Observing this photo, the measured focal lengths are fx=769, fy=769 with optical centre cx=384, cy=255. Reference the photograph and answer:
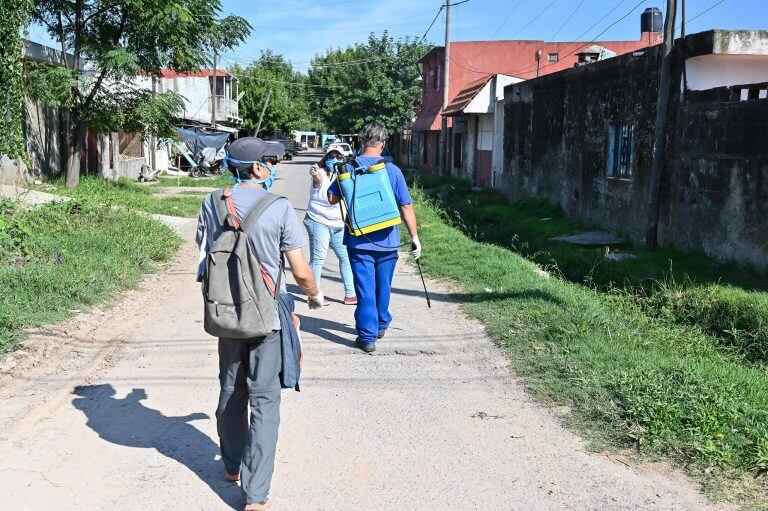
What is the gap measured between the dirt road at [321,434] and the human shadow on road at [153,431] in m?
0.01

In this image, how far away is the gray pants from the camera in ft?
12.1

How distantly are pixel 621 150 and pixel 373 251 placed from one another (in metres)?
9.25

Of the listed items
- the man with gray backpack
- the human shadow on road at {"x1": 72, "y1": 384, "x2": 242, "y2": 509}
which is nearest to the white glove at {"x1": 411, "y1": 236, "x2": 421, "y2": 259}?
the human shadow on road at {"x1": 72, "y1": 384, "x2": 242, "y2": 509}

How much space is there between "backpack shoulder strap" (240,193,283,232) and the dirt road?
54.1 inches

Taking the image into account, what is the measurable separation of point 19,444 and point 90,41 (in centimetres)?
1759

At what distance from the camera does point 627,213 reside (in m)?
13.8

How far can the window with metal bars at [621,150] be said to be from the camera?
1380 centimetres

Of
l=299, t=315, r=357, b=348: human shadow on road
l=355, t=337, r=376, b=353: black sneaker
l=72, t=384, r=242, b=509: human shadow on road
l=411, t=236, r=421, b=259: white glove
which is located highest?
l=411, t=236, r=421, b=259: white glove

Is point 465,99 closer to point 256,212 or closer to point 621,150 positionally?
point 621,150

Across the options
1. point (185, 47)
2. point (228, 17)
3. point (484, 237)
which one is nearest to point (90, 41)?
point (185, 47)

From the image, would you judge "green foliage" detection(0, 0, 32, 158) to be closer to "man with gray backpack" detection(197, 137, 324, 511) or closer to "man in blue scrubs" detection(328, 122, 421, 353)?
"man in blue scrubs" detection(328, 122, 421, 353)

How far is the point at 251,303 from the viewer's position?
3.59 meters

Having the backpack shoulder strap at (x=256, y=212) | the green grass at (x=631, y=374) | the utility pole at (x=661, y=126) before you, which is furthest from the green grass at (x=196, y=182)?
the backpack shoulder strap at (x=256, y=212)

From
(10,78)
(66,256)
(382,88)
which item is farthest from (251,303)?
(382,88)
